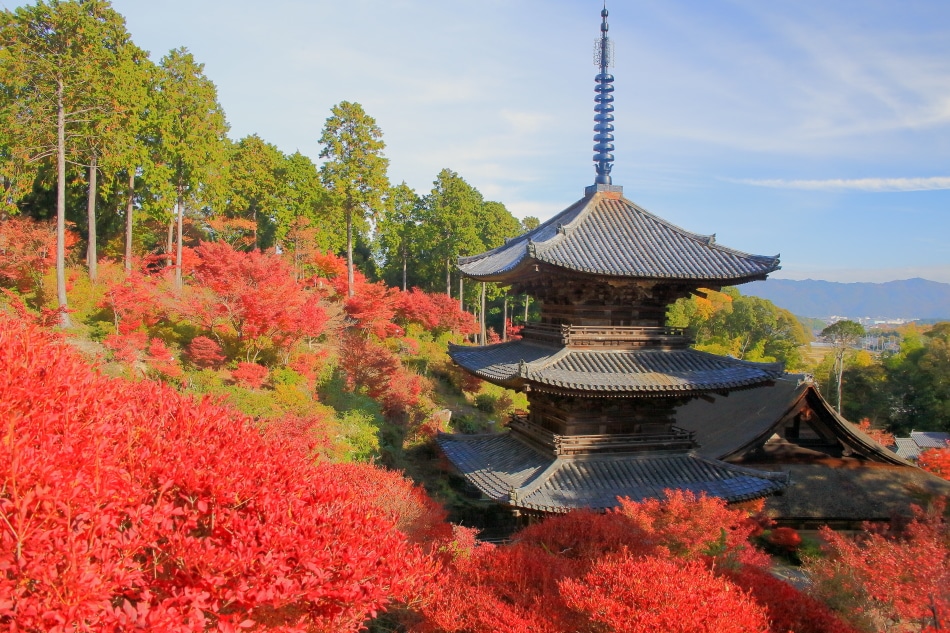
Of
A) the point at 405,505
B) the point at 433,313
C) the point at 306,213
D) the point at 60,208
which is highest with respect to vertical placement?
the point at 306,213

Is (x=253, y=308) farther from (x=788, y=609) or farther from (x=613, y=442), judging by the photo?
(x=788, y=609)

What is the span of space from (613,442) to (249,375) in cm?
1049

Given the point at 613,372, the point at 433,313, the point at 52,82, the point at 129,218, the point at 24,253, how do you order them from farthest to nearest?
the point at 433,313 → the point at 129,218 → the point at 24,253 → the point at 52,82 → the point at 613,372

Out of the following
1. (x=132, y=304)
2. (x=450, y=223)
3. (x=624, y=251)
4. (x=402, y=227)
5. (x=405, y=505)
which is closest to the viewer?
(x=405, y=505)

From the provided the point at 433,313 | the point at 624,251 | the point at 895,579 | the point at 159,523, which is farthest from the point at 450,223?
the point at 159,523

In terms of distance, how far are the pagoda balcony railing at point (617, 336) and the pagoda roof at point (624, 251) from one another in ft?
4.36

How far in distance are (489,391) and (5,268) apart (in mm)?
20783

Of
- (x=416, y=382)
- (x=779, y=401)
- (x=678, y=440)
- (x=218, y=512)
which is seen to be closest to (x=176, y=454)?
(x=218, y=512)

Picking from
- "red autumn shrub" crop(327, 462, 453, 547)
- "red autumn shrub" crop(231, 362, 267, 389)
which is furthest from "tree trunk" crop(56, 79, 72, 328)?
"red autumn shrub" crop(327, 462, 453, 547)

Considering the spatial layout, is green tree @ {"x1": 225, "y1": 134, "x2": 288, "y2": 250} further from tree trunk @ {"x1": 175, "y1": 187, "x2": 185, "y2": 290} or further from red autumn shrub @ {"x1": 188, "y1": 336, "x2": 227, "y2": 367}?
red autumn shrub @ {"x1": 188, "y1": 336, "x2": 227, "y2": 367}

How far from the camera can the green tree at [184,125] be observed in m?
23.5

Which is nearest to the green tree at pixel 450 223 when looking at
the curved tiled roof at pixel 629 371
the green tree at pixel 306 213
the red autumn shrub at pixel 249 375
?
the green tree at pixel 306 213

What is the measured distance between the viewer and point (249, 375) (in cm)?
1620

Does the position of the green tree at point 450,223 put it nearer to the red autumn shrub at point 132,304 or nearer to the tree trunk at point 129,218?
the tree trunk at point 129,218
